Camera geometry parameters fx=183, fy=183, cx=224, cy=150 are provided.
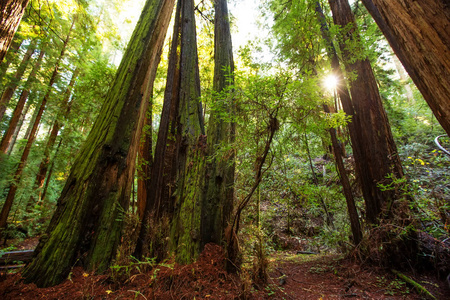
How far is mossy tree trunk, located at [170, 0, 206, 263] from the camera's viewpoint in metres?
2.75

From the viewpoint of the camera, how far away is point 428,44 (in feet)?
3.66

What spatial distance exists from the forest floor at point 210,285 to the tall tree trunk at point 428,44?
224cm

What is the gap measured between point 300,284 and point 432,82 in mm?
3341

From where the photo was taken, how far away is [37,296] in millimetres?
1705

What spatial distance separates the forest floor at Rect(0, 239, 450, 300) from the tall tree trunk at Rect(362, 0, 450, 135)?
Answer: 7.34ft

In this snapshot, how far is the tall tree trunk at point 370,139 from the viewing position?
3.54 metres

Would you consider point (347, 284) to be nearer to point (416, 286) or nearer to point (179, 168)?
point (416, 286)

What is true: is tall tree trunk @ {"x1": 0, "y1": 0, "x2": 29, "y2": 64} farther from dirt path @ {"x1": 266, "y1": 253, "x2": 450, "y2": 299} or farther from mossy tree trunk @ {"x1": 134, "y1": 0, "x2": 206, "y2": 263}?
dirt path @ {"x1": 266, "y1": 253, "x2": 450, "y2": 299}

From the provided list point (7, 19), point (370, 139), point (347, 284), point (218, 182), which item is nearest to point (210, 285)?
point (218, 182)

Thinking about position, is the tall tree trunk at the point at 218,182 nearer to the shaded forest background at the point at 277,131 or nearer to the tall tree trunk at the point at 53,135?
the shaded forest background at the point at 277,131

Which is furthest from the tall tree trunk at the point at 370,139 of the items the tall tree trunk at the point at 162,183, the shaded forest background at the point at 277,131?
the tall tree trunk at the point at 162,183

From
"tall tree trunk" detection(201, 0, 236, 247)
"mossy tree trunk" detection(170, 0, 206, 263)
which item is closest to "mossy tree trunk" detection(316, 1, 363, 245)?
"tall tree trunk" detection(201, 0, 236, 247)

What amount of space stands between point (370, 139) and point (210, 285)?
4.12 meters

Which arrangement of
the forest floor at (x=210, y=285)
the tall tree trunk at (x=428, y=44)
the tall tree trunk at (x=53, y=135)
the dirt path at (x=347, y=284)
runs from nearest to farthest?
the tall tree trunk at (x=428, y=44)
the forest floor at (x=210, y=285)
the dirt path at (x=347, y=284)
the tall tree trunk at (x=53, y=135)
